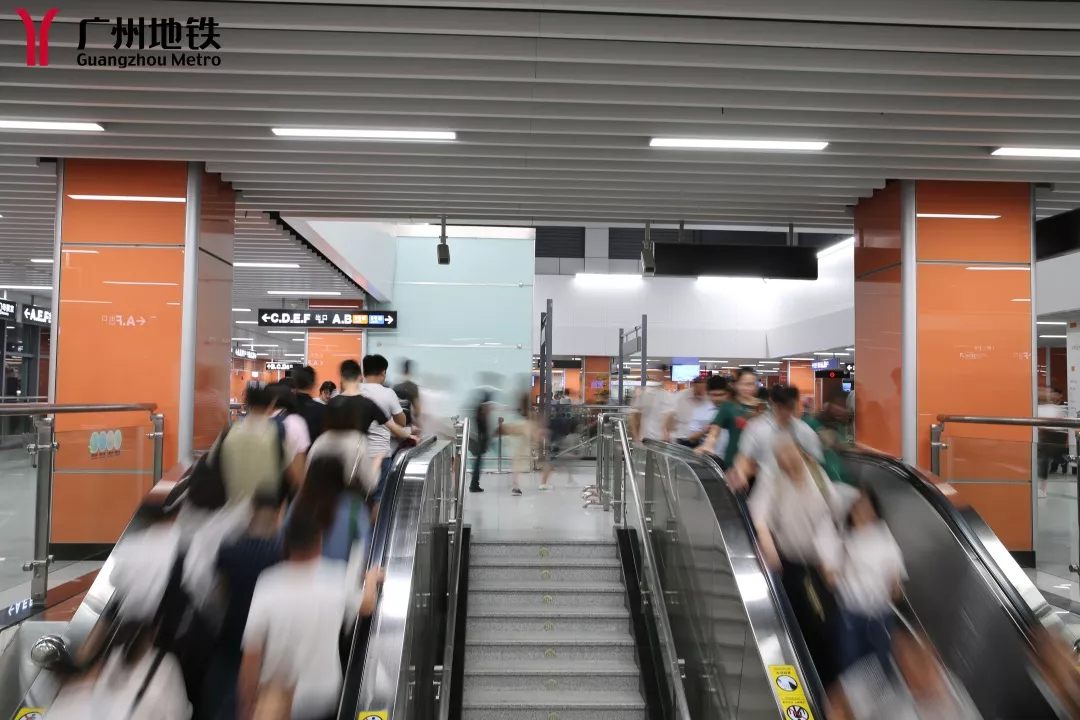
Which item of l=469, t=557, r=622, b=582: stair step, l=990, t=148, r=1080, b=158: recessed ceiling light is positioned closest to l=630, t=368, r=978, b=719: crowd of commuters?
l=469, t=557, r=622, b=582: stair step

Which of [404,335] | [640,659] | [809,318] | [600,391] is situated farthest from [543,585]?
A: [600,391]

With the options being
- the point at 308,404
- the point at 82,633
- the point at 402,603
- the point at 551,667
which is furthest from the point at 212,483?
the point at 551,667

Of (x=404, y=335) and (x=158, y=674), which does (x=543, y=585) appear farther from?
(x=404, y=335)

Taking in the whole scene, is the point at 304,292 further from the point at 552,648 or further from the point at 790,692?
the point at 790,692

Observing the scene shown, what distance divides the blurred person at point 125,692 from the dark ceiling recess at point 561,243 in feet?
86.9

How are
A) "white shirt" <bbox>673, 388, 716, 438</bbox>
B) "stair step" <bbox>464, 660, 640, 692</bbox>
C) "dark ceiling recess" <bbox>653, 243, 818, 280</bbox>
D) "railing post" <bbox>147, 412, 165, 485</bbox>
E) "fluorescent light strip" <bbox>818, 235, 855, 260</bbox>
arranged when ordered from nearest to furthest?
"stair step" <bbox>464, 660, 640, 692</bbox>, "railing post" <bbox>147, 412, 165, 485</bbox>, "white shirt" <bbox>673, 388, 716, 438</bbox>, "dark ceiling recess" <bbox>653, 243, 818, 280</bbox>, "fluorescent light strip" <bbox>818, 235, 855, 260</bbox>

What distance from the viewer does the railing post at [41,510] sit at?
14.9 ft

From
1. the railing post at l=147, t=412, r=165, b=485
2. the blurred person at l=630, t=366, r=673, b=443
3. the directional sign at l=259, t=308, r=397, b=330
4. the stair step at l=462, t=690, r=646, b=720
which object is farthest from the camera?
the directional sign at l=259, t=308, r=397, b=330

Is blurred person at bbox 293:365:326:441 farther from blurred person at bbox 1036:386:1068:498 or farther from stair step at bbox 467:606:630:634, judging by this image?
blurred person at bbox 1036:386:1068:498

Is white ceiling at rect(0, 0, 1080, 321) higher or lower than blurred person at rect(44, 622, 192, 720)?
higher

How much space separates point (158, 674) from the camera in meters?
3.30

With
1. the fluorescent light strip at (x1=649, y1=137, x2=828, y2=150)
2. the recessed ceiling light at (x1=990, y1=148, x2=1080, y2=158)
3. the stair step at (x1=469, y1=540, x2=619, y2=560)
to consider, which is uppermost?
the fluorescent light strip at (x1=649, y1=137, x2=828, y2=150)

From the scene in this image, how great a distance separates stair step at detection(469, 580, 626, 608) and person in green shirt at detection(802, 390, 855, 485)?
2.29 metres

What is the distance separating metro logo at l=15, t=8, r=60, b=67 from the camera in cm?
444
